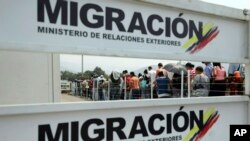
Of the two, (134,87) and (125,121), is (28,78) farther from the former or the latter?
(134,87)

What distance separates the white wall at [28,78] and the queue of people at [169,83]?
1.70 m

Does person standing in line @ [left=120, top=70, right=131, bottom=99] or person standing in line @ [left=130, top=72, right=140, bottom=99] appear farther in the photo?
person standing in line @ [left=120, top=70, right=131, bottom=99]

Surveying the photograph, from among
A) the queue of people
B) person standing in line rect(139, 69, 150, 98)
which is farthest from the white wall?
person standing in line rect(139, 69, 150, 98)

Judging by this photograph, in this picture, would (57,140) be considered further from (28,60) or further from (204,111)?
(28,60)

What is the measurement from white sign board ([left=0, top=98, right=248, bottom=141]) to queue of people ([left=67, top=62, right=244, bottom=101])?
144 cm

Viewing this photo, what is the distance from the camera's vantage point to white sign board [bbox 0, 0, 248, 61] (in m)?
1.97

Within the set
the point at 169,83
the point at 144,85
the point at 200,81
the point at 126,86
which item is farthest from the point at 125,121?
the point at 144,85

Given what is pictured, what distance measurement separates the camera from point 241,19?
10.2 feet

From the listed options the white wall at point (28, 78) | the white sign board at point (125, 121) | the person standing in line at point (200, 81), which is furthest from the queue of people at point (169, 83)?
the white wall at point (28, 78)

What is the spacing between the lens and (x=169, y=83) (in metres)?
9.17

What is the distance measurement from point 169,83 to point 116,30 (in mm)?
6909

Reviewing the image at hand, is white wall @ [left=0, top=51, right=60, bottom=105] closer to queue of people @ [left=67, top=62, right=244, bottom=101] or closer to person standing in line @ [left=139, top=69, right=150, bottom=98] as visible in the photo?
queue of people @ [left=67, top=62, right=244, bottom=101]

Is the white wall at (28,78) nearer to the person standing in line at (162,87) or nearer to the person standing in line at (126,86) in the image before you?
the person standing in line at (162,87)

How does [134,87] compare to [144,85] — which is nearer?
[134,87]
